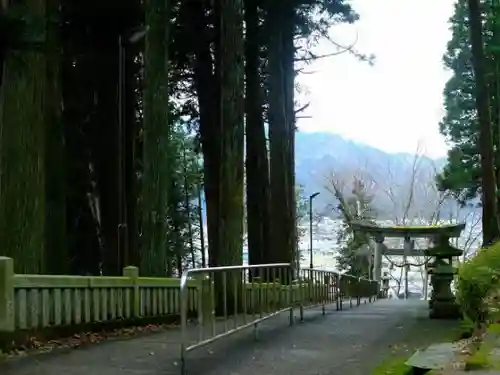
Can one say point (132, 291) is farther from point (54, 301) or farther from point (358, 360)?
point (358, 360)

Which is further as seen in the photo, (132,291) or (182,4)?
(182,4)

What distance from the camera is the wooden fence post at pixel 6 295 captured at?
773 cm

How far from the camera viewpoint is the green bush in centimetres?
594

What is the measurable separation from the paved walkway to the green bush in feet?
3.85

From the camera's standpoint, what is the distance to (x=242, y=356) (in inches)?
315

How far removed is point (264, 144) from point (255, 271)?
12452mm

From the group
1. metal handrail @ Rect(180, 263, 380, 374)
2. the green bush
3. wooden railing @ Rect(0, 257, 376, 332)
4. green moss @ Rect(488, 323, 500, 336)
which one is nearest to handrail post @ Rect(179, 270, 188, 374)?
metal handrail @ Rect(180, 263, 380, 374)

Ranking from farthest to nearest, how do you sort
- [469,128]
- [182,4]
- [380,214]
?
1. [380,214]
2. [469,128]
3. [182,4]

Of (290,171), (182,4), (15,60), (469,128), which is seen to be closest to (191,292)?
(15,60)

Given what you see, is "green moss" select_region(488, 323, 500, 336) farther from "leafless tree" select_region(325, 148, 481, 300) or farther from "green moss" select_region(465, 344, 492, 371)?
"leafless tree" select_region(325, 148, 481, 300)

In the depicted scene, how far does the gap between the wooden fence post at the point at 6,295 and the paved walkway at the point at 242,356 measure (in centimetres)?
42

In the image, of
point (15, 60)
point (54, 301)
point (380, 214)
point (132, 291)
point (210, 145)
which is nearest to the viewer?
point (54, 301)

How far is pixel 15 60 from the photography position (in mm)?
10555

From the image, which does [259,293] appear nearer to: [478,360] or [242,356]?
[242,356]
